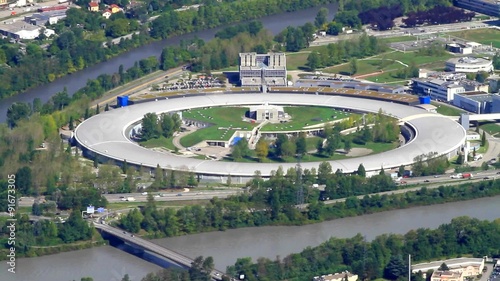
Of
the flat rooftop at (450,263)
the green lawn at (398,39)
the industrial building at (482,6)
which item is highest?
the flat rooftop at (450,263)

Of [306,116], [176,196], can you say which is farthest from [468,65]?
[176,196]

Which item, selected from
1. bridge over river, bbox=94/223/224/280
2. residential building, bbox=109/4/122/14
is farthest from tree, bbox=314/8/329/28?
bridge over river, bbox=94/223/224/280

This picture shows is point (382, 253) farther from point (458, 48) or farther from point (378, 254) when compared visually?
point (458, 48)

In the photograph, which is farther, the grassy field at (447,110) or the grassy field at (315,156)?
the grassy field at (447,110)

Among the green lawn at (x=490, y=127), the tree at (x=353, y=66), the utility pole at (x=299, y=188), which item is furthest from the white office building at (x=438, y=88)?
the utility pole at (x=299, y=188)

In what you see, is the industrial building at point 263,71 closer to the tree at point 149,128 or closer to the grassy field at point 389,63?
the grassy field at point 389,63

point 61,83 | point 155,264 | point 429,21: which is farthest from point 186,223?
point 429,21

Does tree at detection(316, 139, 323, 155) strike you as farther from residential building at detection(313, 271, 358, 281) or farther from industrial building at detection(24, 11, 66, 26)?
industrial building at detection(24, 11, 66, 26)
